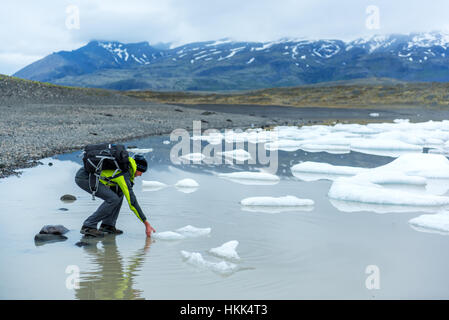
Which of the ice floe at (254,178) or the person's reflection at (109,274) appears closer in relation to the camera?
the person's reflection at (109,274)

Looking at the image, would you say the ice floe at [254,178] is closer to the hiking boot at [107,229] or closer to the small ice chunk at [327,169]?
the small ice chunk at [327,169]

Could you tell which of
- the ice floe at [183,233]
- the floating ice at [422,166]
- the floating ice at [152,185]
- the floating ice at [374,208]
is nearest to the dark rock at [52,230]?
the ice floe at [183,233]

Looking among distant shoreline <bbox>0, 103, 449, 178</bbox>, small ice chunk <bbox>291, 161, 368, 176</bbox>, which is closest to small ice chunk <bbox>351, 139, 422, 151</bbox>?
small ice chunk <bbox>291, 161, 368, 176</bbox>

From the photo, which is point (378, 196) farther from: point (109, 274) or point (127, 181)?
point (109, 274)

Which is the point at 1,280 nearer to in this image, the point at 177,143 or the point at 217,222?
the point at 217,222

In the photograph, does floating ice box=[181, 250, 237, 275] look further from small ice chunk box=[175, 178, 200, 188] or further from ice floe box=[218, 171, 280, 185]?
ice floe box=[218, 171, 280, 185]

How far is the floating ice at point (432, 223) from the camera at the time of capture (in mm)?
6719

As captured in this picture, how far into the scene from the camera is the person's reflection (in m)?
4.52

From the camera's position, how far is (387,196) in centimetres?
828

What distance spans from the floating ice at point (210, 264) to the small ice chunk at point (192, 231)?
87 centimetres

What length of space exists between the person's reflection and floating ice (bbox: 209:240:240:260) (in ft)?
Answer: 2.71

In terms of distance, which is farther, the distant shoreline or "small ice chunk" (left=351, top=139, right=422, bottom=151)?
"small ice chunk" (left=351, top=139, right=422, bottom=151)

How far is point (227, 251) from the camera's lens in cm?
559
